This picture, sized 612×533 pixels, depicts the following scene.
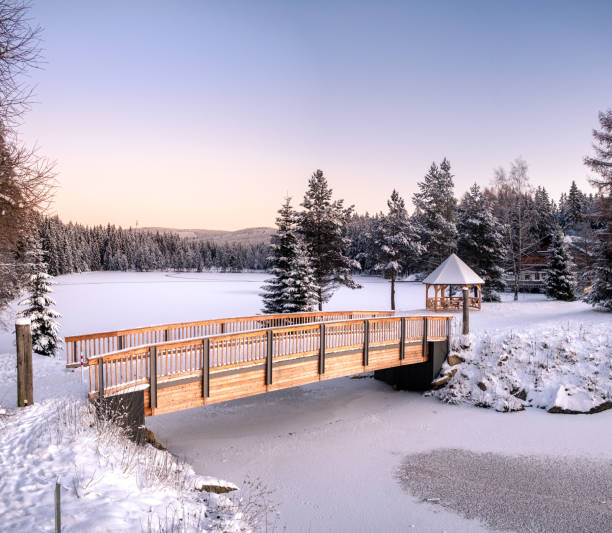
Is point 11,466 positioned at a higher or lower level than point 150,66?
lower

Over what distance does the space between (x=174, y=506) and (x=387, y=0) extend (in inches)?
760

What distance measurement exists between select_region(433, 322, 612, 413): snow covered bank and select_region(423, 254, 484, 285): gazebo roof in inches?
266

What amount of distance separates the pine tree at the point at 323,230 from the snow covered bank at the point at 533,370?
10118 mm

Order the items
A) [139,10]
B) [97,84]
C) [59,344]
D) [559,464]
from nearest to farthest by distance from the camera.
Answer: [559,464] < [139,10] < [97,84] < [59,344]

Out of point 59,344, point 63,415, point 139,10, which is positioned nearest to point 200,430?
point 63,415

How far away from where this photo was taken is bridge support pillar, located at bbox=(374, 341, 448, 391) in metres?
13.0

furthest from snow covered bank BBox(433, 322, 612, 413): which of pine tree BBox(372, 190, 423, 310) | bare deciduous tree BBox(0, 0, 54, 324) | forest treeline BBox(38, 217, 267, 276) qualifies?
forest treeline BBox(38, 217, 267, 276)

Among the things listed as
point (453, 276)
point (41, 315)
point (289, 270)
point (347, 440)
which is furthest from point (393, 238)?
point (41, 315)

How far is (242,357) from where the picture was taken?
30.5 ft

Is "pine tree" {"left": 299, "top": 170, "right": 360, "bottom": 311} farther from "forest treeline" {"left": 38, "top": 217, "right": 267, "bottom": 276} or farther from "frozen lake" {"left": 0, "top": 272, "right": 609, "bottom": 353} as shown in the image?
"forest treeline" {"left": 38, "top": 217, "right": 267, "bottom": 276}

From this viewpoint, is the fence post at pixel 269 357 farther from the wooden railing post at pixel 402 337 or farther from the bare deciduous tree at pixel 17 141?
the bare deciduous tree at pixel 17 141

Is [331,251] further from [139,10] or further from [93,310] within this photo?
[93,310]

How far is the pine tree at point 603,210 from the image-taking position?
1781 cm

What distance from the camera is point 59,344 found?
17344 millimetres
